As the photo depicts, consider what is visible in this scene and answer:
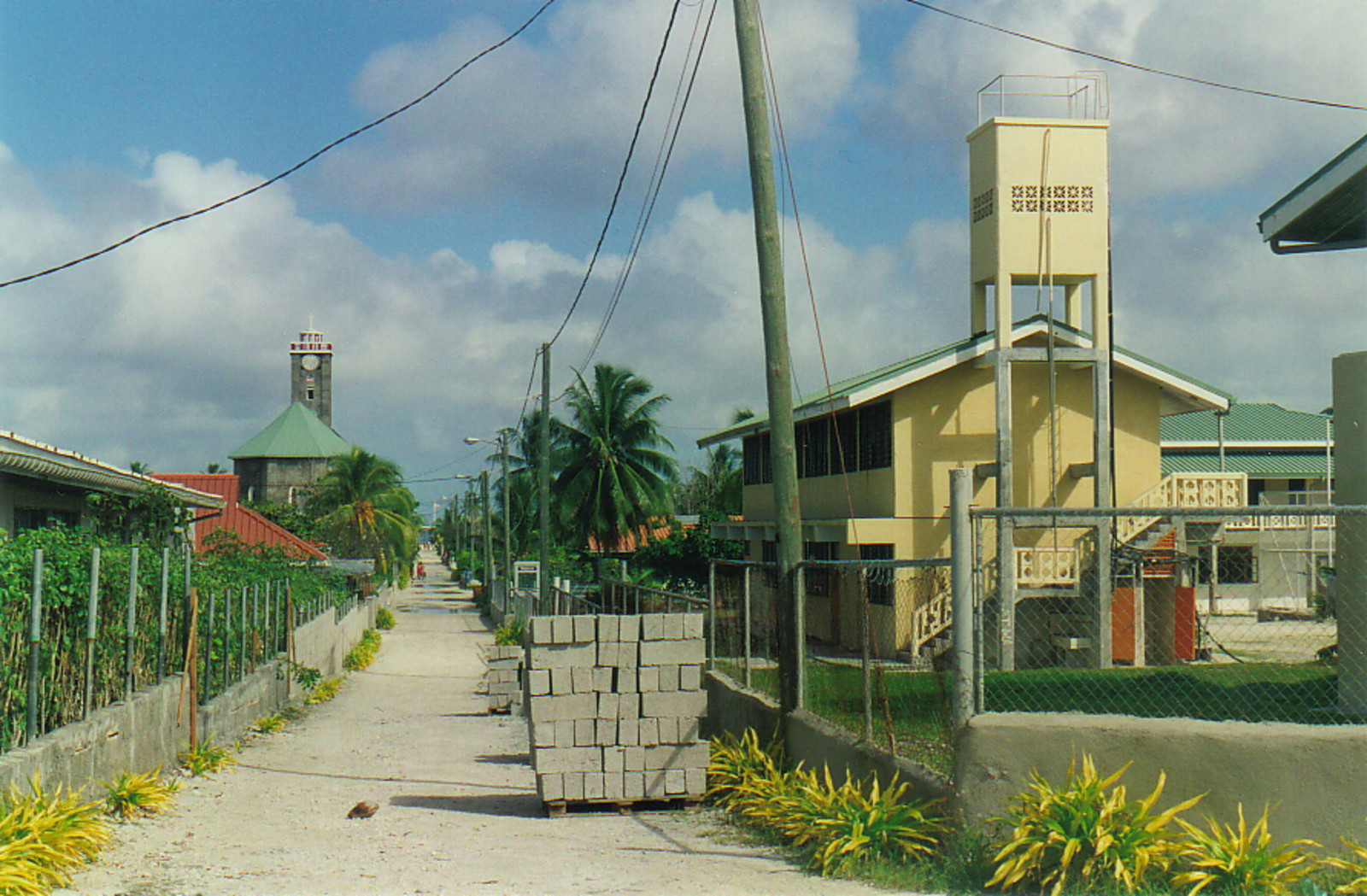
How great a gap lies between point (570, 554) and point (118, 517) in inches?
1600

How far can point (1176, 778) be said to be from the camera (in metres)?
7.06

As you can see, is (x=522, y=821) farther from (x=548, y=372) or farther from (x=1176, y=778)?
(x=548, y=372)

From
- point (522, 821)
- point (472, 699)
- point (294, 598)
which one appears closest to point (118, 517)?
point (294, 598)

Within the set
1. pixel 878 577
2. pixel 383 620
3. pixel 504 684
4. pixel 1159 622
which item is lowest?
pixel 383 620

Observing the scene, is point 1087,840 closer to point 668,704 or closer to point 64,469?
point 668,704

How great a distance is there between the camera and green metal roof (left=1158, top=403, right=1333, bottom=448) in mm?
40312

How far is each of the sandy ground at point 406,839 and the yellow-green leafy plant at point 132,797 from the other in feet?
0.57

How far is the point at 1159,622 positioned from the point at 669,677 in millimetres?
A: 15929

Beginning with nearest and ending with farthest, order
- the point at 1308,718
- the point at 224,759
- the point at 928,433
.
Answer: the point at 1308,718
the point at 224,759
the point at 928,433

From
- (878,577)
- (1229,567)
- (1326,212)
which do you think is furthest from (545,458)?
(1326,212)

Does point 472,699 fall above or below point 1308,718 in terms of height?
below

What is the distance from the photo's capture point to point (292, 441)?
347 feet

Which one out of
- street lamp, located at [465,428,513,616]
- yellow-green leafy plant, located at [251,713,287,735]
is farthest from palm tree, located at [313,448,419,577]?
yellow-green leafy plant, located at [251,713,287,735]

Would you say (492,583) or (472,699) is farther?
(492,583)
